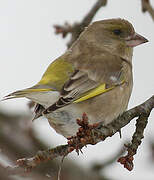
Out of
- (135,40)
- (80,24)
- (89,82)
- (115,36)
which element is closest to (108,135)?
(89,82)

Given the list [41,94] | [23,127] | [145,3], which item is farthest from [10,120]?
[145,3]

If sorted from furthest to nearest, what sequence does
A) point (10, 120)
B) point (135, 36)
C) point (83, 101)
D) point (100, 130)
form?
point (135, 36) → point (10, 120) → point (83, 101) → point (100, 130)

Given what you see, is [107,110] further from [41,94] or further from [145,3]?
[145,3]

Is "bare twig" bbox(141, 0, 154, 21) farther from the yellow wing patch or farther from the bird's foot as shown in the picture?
the bird's foot

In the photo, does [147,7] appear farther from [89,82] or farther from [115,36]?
[115,36]

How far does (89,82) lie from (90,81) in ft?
0.07

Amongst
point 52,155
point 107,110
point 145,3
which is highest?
point 145,3

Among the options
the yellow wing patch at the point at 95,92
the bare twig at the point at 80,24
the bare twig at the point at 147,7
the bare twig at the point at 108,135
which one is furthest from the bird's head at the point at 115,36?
the bare twig at the point at 108,135

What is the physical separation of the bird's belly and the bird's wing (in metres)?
0.07

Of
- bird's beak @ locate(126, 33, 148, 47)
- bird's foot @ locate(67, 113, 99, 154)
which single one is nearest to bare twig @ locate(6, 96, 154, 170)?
bird's foot @ locate(67, 113, 99, 154)

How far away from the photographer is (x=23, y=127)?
3.98 meters

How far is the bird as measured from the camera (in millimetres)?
3330

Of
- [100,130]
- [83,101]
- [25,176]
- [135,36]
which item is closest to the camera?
→ [25,176]

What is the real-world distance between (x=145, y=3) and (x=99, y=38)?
1.41 meters
